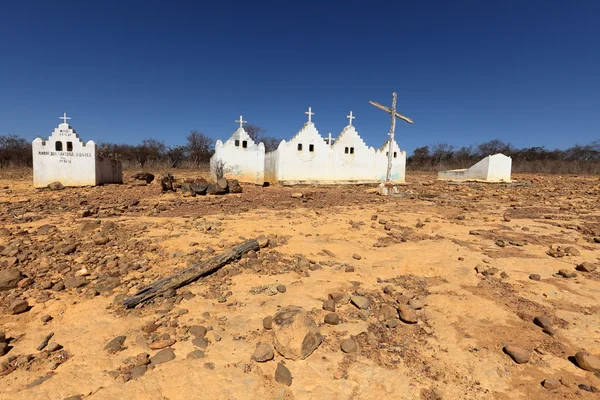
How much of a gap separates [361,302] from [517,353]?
4.52ft

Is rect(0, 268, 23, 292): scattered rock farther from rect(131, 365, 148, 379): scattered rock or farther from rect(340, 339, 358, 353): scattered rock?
rect(340, 339, 358, 353): scattered rock

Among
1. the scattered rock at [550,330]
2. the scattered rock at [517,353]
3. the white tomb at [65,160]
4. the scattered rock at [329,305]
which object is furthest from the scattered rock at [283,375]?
the white tomb at [65,160]

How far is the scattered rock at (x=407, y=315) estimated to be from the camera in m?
2.89

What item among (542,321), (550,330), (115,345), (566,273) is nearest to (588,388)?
(550,330)

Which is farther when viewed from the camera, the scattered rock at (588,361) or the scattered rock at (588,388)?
A: the scattered rock at (588,361)

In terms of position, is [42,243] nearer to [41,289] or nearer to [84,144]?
[41,289]

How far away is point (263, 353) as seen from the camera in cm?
240

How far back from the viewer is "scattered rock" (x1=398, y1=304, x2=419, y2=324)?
2891 millimetres

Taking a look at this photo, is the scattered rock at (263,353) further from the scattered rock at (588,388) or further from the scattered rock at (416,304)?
the scattered rock at (588,388)

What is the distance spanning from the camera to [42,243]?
4887mm

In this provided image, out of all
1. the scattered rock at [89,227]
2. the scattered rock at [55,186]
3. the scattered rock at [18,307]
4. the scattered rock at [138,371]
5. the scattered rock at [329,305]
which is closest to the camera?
the scattered rock at [138,371]

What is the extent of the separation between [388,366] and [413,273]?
2.05 m

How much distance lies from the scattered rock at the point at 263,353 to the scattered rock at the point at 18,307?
8.41 ft

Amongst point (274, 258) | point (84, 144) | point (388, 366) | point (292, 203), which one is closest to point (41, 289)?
point (274, 258)
